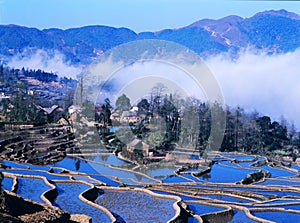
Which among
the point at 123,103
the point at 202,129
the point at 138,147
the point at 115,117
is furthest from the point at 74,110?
the point at 138,147

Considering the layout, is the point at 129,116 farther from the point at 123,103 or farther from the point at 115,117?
the point at 123,103

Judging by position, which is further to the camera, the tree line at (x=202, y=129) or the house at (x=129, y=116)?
the house at (x=129, y=116)

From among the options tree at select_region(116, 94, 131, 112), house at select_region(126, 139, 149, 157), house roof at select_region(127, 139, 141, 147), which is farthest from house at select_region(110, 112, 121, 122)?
house at select_region(126, 139, 149, 157)

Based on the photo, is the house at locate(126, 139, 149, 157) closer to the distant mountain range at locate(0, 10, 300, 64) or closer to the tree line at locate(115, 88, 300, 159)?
the tree line at locate(115, 88, 300, 159)

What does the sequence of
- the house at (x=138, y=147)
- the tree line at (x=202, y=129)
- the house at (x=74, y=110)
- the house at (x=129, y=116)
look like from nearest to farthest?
the house at (x=138, y=147)
the tree line at (x=202, y=129)
the house at (x=129, y=116)
the house at (x=74, y=110)

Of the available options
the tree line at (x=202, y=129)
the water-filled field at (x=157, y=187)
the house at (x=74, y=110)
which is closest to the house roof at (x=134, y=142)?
the water-filled field at (x=157, y=187)

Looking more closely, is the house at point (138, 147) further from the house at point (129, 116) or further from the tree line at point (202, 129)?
the house at point (129, 116)
